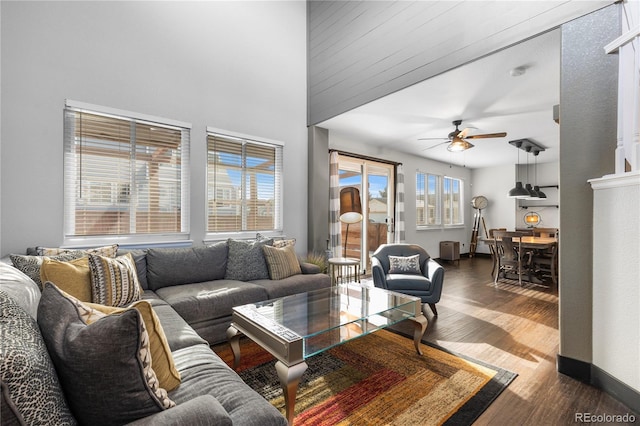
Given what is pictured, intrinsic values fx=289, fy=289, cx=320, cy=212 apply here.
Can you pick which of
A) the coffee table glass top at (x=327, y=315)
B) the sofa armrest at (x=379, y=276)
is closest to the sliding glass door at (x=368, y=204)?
the sofa armrest at (x=379, y=276)

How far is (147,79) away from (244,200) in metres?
1.79

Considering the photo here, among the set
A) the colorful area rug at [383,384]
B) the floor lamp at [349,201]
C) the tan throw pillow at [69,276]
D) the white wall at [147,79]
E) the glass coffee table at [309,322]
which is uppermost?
the white wall at [147,79]

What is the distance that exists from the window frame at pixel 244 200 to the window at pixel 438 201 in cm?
403

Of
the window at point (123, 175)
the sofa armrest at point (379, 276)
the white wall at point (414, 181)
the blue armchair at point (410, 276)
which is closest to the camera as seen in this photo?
the window at point (123, 175)

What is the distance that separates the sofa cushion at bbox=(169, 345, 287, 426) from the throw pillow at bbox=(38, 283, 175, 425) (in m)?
0.31

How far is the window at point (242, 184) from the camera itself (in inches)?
150

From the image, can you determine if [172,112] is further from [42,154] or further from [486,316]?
[486,316]

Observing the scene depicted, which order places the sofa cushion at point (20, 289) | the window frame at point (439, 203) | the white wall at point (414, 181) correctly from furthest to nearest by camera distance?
the window frame at point (439, 203) → the white wall at point (414, 181) → the sofa cushion at point (20, 289)

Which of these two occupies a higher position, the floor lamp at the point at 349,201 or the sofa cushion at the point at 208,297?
the floor lamp at the point at 349,201

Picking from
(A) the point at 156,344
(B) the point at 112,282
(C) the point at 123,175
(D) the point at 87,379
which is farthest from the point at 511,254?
(C) the point at 123,175

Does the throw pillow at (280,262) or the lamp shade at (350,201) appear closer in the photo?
the throw pillow at (280,262)

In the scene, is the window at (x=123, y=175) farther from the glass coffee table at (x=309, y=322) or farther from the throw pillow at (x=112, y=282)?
the glass coffee table at (x=309, y=322)

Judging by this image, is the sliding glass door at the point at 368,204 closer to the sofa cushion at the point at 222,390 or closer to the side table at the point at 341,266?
the side table at the point at 341,266

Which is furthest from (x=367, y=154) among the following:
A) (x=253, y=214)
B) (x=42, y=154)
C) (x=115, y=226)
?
(x=42, y=154)
